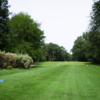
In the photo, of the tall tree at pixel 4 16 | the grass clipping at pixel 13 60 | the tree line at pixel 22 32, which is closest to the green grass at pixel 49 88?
the grass clipping at pixel 13 60

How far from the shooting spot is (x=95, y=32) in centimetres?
2572

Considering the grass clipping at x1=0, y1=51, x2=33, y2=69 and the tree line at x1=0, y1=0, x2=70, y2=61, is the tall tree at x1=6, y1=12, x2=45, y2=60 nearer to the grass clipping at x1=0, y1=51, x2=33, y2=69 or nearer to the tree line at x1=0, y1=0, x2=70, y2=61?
the tree line at x1=0, y1=0, x2=70, y2=61

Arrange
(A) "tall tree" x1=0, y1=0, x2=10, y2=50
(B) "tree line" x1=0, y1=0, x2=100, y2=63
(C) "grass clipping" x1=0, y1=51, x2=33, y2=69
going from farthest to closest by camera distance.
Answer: (A) "tall tree" x1=0, y1=0, x2=10, y2=50, (B) "tree line" x1=0, y1=0, x2=100, y2=63, (C) "grass clipping" x1=0, y1=51, x2=33, y2=69

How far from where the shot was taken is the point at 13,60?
16.2 m

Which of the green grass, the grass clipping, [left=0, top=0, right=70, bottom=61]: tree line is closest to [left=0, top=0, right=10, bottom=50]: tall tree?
[left=0, top=0, right=70, bottom=61]: tree line

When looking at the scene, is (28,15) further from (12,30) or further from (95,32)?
(95,32)

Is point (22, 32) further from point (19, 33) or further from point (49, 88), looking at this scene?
point (49, 88)

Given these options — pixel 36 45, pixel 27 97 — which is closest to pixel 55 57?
pixel 36 45

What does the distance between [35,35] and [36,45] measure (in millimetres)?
2528

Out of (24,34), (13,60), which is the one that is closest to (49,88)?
(13,60)

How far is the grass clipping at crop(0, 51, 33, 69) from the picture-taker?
15.0 meters

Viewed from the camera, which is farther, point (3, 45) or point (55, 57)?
point (55, 57)

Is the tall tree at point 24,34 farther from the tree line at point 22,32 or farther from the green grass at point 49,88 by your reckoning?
the green grass at point 49,88

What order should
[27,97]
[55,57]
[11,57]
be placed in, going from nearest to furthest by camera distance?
[27,97], [11,57], [55,57]
